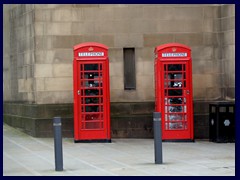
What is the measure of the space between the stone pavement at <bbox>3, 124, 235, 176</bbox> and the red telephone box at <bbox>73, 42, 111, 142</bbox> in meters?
0.35

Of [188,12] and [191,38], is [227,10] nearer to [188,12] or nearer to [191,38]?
[188,12]

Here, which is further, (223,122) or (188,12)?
(188,12)

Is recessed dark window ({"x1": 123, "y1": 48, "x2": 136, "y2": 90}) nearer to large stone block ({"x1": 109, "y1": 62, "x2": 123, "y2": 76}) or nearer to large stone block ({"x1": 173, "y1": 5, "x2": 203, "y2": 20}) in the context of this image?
large stone block ({"x1": 109, "y1": 62, "x2": 123, "y2": 76})

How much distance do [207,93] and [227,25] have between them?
1860mm

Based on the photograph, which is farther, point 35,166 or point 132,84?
point 132,84

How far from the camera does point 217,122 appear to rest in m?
12.5

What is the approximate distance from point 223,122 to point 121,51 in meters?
3.15

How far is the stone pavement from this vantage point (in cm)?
880

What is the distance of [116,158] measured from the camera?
1024 centimetres

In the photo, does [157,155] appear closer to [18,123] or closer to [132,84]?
[132,84]

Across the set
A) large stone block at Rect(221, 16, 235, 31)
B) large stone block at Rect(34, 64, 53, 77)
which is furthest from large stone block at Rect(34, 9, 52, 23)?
large stone block at Rect(221, 16, 235, 31)

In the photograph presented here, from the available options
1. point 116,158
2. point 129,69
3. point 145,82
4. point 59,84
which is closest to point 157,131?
point 116,158

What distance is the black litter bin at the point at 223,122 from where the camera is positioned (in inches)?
494

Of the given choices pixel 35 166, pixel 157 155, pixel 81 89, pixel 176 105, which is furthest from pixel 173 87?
pixel 35 166
